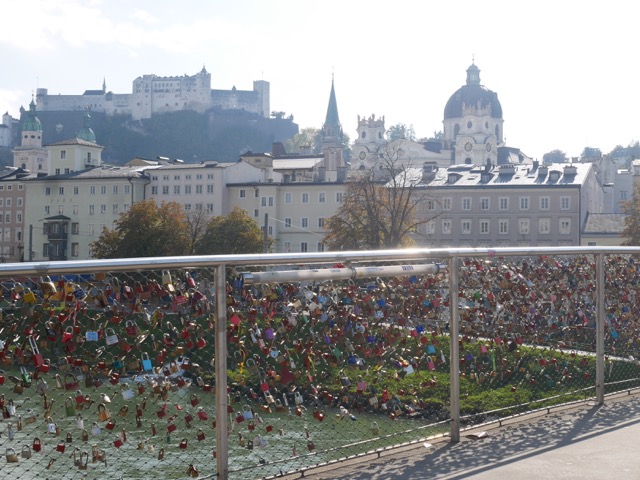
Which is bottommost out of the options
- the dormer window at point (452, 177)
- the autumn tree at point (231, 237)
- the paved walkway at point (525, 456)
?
the paved walkway at point (525, 456)

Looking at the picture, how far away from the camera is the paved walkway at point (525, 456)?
22.0 ft

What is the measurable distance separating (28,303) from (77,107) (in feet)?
622

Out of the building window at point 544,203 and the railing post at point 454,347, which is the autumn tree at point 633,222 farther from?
the railing post at point 454,347

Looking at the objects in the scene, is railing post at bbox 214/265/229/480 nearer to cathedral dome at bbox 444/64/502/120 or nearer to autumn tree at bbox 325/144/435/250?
autumn tree at bbox 325/144/435/250

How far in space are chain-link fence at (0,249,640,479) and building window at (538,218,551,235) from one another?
68101 mm

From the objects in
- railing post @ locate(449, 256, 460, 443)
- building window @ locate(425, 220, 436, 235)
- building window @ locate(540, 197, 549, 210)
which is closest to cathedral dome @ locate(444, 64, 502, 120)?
building window @ locate(425, 220, 436, 235)

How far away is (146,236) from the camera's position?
6644 centimetres

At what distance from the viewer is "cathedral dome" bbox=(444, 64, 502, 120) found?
139 m

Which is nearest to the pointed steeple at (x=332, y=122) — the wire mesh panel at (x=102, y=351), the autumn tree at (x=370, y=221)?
the autumn tree at (x=370, y=221)

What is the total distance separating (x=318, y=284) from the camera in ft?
23.2

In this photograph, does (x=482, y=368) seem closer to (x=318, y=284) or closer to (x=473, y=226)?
(x=318, y=284)

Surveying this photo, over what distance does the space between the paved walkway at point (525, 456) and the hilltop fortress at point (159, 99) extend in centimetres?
17747

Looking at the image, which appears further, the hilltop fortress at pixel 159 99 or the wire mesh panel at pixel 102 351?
the hilltop fortress at pixel 159 99

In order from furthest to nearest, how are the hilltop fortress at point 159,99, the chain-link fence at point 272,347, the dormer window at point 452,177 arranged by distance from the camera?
the hilltop fortress at point 159,99, the dormer window at point 452,177, the chain-link fence at point 272,347
